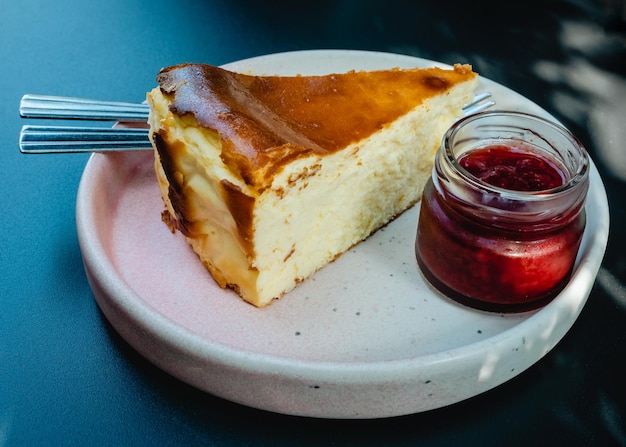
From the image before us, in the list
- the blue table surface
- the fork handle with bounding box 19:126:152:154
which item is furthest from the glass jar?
the fork handle with bounding box 19:126:152:154

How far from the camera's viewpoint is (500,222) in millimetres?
1572

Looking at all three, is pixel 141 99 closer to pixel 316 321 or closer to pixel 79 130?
pixel 79 130

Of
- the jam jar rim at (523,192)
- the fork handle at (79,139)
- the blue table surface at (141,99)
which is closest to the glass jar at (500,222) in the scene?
the jam jar rim at (523,192)

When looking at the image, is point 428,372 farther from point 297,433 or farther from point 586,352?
point 586,352

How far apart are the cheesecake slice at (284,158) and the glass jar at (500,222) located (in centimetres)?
22

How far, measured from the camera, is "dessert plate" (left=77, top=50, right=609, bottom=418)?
142cm

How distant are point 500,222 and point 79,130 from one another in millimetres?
1162

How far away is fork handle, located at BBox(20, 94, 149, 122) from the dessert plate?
12 cm

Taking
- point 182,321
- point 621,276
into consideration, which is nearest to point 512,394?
point 621,276

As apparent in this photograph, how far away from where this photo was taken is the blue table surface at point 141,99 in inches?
58.7

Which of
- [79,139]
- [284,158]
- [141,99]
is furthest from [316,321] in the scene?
[141,99]

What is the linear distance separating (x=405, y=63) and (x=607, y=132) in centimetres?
76

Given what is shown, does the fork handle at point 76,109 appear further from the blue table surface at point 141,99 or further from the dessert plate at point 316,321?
the blue table surface at point 141,99

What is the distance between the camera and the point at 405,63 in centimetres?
246
